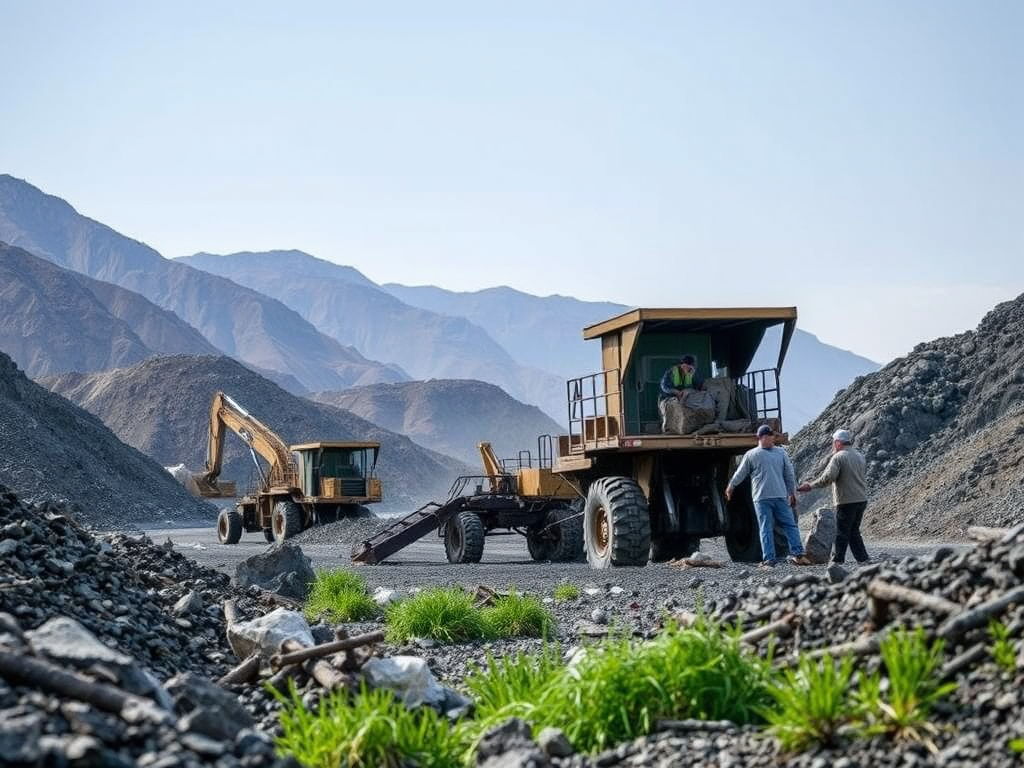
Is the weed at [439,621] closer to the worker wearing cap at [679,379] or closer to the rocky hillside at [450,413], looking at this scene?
the worker wearing cap at [679,379]

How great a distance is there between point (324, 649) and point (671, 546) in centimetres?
1204

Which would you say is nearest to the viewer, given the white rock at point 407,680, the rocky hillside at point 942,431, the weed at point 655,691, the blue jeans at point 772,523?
the weed at point 655,691

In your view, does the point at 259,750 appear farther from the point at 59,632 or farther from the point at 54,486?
the point at 54,486

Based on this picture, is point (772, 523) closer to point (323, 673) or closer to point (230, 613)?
point (230, 613)

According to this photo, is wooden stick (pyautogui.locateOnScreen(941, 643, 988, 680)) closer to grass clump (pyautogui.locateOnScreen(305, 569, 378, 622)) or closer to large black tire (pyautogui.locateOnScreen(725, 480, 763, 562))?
grass clump (pyautogui.locateOnScreen(305, 569, 378, 622))

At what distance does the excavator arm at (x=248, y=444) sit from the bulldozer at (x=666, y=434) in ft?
65.3

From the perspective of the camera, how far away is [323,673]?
25.5 feet

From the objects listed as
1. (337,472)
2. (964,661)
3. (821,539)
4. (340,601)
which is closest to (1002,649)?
(964,661)

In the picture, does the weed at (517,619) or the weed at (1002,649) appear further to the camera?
the weed at (517,619)

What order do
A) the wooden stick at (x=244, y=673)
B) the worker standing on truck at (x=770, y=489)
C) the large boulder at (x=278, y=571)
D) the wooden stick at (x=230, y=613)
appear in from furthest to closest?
the large boulder at (x=278, y=571), the worker standing on truck at (x=770, y=489), the wooden stick at (x=230, y=613), the wooden stick at (x=244, y=673)

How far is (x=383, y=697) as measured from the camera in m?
6.71

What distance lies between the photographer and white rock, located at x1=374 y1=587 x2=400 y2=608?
13906 mm

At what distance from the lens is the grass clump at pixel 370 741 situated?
19.4ft

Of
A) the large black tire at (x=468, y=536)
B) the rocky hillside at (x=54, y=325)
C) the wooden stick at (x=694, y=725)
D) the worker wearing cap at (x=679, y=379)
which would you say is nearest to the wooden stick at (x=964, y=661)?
the wooden stick at (x=694, y=725)
